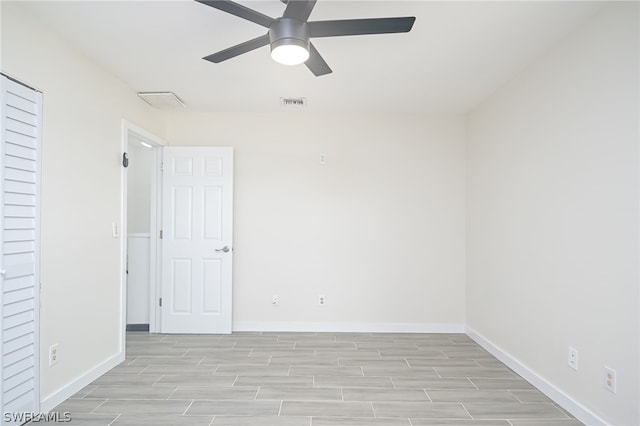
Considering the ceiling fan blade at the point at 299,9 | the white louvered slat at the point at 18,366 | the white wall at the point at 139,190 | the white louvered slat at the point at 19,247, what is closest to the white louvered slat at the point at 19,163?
the white louvered slat at the point at 19,247

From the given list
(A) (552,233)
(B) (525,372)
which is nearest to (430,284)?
(B) (525,372)

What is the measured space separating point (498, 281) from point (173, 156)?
148 inches

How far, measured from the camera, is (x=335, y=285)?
4152mm

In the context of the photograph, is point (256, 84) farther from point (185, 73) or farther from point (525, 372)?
point (525, 372)

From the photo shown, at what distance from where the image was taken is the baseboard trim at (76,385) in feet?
7.65

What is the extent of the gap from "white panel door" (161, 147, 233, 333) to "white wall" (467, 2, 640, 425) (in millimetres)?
2896

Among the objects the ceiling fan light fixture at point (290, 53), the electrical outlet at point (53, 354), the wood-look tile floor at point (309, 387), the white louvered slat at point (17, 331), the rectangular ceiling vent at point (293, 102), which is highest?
the rectangular ceiling vent at point (293, 102)

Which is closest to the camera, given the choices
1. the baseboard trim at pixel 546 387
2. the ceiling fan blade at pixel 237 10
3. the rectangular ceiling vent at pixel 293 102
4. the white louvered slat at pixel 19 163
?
the ceiling fan blade at pixel 237 10

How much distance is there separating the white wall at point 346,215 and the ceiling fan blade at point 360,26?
7.68ft

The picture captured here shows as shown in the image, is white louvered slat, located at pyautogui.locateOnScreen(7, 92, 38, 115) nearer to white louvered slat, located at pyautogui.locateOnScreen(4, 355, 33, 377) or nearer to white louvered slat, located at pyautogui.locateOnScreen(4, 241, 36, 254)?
white louvered slat, located at pyautogui.locateOnScreen(4, 241, 36, 254)

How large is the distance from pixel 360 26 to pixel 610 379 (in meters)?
2.46

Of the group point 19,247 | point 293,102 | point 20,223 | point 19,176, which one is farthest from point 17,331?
point 293,102

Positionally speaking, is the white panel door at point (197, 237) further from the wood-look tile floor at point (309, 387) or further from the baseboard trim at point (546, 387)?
the baseboard trim at point (546, 387)

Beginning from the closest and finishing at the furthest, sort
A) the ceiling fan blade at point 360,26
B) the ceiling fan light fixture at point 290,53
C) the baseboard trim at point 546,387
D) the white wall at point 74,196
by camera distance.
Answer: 1. the ceiling fan blade at point 360,26
2. the ceiling fan light fixture at point 290,53
3. the baseboard trim at point 546,387
4. the white wall at point 74,196
